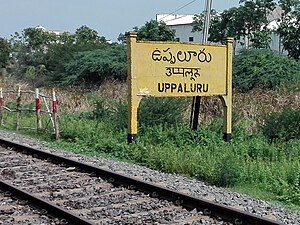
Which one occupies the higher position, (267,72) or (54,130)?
(267,72)

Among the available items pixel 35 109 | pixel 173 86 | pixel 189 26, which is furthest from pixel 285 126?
pixel 189 26

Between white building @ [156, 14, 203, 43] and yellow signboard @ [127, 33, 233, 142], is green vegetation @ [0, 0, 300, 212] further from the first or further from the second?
white building @ [156, 14, 203, 43]

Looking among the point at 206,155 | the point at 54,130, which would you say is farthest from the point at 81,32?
the point at 206,155

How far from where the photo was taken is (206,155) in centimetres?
1220

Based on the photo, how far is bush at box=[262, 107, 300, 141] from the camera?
1420 centimetres

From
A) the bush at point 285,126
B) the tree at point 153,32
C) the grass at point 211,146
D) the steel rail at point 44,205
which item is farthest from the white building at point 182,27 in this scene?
the steel rail at point 44,205

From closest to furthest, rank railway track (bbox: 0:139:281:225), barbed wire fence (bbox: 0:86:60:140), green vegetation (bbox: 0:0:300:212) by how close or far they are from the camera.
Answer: railway track (bbox: 0:139:281:225)
green vegetation (bbox: 0:0:300:212)
barbed wire fence (bbox: 0:86:60:140)

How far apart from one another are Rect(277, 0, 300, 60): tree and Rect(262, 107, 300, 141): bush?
23499mm

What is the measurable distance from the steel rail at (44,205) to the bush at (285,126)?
276 inches

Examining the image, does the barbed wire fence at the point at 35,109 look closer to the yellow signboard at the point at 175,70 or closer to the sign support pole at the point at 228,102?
the yellow signboard at the point at 175,70

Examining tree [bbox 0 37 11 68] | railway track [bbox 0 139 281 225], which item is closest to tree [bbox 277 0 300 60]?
tree [bbox 0 37 11 68]

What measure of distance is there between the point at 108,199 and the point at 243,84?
A: 1786 cm

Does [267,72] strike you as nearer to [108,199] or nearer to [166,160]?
[166,160]

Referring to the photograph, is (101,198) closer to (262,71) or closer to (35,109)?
(35,109)
